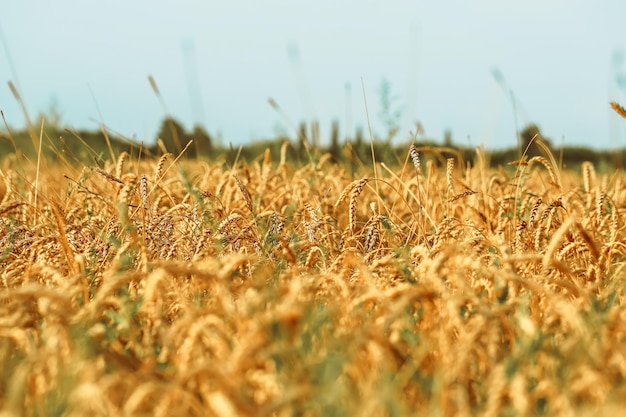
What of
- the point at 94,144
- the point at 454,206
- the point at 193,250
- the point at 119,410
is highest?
the point at 119,410

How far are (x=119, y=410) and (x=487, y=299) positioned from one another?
101 cm

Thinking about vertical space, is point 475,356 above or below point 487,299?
above

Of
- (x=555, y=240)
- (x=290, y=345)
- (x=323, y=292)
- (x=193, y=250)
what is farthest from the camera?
(x=193, y=250)

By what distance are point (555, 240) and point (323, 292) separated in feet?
1.90

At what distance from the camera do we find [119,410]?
50.9 inches

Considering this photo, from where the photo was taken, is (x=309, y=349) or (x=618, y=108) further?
(x=618, y=108)

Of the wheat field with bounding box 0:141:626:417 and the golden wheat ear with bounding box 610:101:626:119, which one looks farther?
the golden wheat ear with bounding box 610:101:626:119

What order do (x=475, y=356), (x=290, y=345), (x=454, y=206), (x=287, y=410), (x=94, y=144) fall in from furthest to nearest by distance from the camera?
(x=94, y=144) < (x=454, y=206) < (x=475, y=356) < (x=290, y=345) < (x=287, y=410)

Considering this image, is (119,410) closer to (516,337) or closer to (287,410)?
(287,410)

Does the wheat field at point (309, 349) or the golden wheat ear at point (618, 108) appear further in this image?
the golden wheat ear at point (618, 108)

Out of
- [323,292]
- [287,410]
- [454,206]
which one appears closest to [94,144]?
[454,206]

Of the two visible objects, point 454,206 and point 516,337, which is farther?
point 454,206

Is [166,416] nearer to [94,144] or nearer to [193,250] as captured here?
[193,250]

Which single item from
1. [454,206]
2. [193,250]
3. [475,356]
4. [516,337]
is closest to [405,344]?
[475,356]
